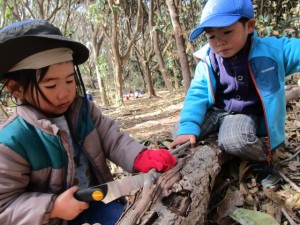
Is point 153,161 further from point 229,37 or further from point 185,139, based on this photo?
point 229,37

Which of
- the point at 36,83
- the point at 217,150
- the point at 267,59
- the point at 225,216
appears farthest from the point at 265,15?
the point at 36,83

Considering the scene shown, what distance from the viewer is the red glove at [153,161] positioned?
164 cm

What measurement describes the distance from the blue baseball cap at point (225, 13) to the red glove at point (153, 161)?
0.87 metres

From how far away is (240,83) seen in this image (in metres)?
2.23

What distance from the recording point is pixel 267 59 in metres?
2.14

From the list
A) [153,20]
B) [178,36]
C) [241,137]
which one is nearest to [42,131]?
[241,137]

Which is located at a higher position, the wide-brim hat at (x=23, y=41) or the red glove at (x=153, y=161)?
the wide-brim hat at (x=23, y=41)

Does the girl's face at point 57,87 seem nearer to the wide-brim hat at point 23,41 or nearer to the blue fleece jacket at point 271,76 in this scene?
the wide-brim hat at point 23,41

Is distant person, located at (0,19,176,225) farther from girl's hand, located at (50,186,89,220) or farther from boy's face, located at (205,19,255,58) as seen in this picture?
boy's face, located at (205,19,255,58)

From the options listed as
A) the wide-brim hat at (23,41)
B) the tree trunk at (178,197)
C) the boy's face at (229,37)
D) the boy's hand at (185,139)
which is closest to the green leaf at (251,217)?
the tree trunk at (178,197)

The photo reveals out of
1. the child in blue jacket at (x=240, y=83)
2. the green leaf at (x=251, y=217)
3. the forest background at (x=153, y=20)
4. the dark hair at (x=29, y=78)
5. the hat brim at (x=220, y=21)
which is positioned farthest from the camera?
the forest background at (x=153, y=20)

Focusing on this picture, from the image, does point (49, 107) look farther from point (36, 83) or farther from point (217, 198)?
point (217, 198)

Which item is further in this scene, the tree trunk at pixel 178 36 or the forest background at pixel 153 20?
the forest background at pixel 153 20

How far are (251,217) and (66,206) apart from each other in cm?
92
